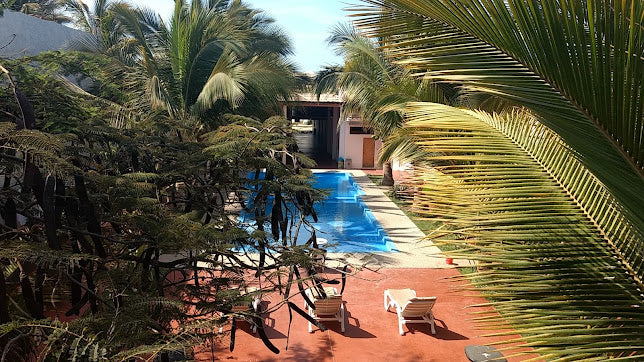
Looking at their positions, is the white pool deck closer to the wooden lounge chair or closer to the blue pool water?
the blue pool water

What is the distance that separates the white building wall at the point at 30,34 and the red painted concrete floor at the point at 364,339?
6185 mm

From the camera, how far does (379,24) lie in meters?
2.08

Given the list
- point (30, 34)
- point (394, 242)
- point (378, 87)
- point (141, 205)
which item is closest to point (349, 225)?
point (394, 242)

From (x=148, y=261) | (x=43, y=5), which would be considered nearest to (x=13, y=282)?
(x=148, y=261)

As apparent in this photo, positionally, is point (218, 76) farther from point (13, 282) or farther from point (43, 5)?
point (43, 5)

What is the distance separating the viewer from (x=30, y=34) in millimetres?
9938

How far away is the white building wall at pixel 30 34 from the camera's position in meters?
9.04

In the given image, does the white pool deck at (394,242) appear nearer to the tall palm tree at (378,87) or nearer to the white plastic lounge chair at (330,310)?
the white plastic lounge chair at (330,310)

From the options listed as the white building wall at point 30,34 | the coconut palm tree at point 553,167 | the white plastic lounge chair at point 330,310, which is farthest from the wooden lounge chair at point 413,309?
the white building wall at point 30,34

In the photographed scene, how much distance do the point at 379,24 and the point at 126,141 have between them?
126 inches

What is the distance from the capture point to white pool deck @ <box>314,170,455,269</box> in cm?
1050

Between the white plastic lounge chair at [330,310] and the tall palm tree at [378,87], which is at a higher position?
the tall palm tree at [378,87]

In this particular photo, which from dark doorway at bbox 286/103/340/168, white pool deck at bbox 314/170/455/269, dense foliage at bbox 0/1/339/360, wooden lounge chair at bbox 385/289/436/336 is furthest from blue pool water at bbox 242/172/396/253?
dark doorway at bbox 286/103/340/168

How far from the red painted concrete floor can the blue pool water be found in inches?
87.9
